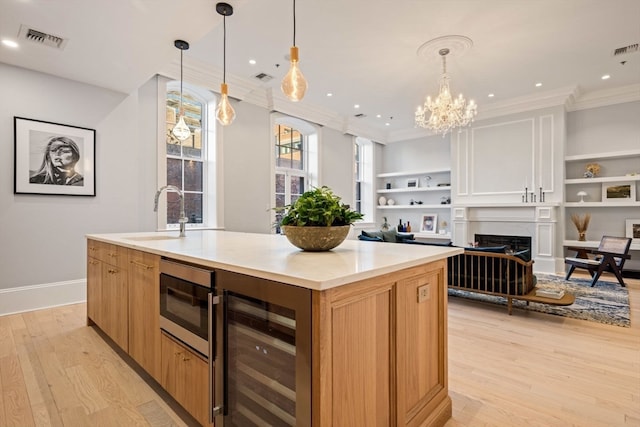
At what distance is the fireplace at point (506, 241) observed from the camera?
6301mm

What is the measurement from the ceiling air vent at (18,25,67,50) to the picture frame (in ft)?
27.8

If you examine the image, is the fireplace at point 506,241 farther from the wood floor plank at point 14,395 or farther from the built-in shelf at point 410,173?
the wood floor plank at point 14,395

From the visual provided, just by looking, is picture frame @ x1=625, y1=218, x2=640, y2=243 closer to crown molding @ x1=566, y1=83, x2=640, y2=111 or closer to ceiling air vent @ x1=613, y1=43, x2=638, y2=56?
crown molding @ x1=566, y1=83, x2=640, y2=111

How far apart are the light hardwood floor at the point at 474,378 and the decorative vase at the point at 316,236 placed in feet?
3.72

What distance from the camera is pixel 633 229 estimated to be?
18.5 feet

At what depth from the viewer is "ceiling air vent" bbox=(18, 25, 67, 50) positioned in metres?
2.90

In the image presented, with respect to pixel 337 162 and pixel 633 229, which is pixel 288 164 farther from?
pixel 633 229

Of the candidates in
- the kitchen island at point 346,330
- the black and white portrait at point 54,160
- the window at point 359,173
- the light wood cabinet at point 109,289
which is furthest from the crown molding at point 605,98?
the black and white portrait at point 54,160

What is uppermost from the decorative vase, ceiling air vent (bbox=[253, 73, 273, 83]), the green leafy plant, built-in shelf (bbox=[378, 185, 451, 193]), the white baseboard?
ceiling air vent (bbox=[253, 73, 273, 83])

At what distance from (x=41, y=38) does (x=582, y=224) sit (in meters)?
8.25

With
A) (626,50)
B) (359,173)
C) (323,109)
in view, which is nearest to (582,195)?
(626,50)

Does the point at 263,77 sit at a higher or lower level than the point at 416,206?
higher

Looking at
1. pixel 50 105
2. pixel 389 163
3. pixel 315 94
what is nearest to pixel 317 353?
pixel 50 105

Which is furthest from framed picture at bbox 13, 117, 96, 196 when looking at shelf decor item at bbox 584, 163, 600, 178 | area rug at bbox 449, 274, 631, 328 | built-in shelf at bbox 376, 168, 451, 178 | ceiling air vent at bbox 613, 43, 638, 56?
shelf decor item at bbox 584, 163, 600, 178
